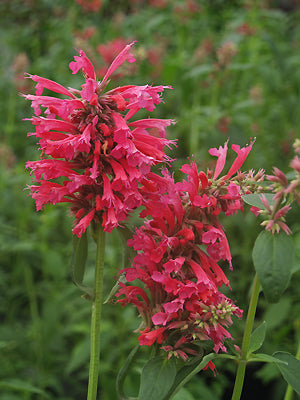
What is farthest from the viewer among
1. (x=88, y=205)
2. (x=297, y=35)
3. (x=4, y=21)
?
(x=4, y=21)

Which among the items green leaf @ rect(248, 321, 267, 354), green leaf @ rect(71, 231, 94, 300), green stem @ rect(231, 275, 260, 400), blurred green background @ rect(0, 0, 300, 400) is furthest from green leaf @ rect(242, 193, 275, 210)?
blurred green background @ rect(0, 0, 300, 400)

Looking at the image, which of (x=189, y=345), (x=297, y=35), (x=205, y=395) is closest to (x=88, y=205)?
(x=189, y=345)

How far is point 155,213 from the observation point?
3.14 ft

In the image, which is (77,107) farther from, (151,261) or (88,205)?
(151,261)

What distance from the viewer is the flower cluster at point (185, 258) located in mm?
928

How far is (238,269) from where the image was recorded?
298cm

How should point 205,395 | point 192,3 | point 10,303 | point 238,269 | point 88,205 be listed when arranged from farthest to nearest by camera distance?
point 192,3 → point 238,269 → point 10,303 → point 205,395 → point 88,205

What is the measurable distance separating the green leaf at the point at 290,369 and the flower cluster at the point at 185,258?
11cm

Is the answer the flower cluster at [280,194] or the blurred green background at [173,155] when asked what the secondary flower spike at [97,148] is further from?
the blurred green background at [173,155]

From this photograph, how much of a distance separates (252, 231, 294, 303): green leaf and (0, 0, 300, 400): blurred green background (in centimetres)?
56

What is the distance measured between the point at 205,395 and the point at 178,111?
207 centimetres

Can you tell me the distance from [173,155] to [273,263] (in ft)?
7.65

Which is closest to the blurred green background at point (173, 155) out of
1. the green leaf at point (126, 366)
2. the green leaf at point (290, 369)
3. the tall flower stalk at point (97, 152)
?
the green leaf at point (126, 366)

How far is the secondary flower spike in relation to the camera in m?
0.93
